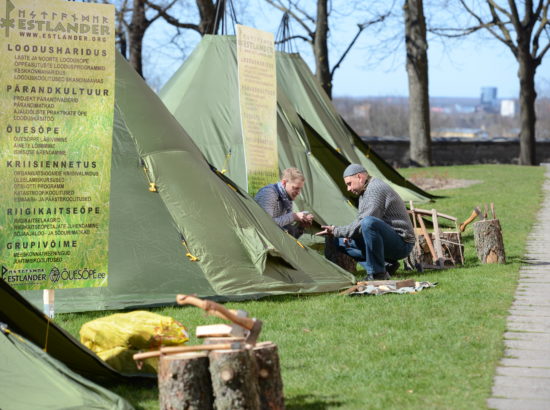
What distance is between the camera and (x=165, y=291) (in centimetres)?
680

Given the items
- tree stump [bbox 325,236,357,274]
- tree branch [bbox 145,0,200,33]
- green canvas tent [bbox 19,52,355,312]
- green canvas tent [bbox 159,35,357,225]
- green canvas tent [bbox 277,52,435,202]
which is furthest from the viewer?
tree branch [bbox 145,0,200,33]

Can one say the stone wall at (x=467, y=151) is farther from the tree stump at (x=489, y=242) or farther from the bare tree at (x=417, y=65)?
the tree stump at (x=489, y=242)

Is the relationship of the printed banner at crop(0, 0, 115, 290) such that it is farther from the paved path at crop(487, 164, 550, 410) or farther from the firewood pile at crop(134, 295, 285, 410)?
the paved path at crop(487, 164, 550, 410)

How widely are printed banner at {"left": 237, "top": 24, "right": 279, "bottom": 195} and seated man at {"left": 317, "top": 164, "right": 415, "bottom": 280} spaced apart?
49.0 inches

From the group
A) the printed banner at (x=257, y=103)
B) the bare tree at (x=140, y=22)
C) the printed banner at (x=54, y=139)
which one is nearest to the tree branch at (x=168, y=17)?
the bare tree at (x=140, y=22)

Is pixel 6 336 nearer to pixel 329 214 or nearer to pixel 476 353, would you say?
pixel 476 353

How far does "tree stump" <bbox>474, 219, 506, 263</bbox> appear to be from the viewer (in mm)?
8656

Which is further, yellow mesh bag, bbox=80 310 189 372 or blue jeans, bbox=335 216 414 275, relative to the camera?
blue jeans, bbox=335 216 414 275

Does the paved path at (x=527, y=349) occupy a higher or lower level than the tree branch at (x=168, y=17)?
lower

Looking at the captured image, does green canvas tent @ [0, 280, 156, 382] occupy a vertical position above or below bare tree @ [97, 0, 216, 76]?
below

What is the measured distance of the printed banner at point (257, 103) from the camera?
8.70 metres

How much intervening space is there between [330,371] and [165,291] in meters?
2.24

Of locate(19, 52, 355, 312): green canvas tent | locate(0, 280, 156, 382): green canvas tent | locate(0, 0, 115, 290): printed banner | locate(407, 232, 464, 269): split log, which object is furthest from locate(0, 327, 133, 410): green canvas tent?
locate(407, 232, 464, 269): split log

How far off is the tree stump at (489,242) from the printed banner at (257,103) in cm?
211
